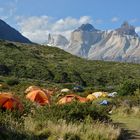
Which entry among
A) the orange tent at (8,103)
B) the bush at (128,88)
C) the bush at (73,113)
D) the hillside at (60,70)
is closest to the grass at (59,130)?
the bush at (73,113)

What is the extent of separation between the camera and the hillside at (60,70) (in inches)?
3396

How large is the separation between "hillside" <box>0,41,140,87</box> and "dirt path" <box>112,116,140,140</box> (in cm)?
5842

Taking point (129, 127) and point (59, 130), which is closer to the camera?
point (59, 130)

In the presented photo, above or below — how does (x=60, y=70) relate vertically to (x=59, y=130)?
below

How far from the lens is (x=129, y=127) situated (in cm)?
1859

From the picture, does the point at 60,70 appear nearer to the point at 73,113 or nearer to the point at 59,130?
the point at 73,113

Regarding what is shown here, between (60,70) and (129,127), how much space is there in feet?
239

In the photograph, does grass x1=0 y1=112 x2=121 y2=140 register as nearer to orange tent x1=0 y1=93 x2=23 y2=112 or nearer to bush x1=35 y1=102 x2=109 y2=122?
bush x1=35 y1=102 x2=109 y2=122

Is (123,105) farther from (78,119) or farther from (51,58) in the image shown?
(51,58)

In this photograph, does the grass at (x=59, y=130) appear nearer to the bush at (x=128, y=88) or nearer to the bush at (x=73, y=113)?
the bush at (x=73, y=113)

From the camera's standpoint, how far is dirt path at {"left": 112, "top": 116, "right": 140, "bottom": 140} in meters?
15.7

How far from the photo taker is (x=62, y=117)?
15758mm

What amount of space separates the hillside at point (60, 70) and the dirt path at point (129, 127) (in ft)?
192

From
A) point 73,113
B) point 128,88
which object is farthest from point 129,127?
point 128,88
